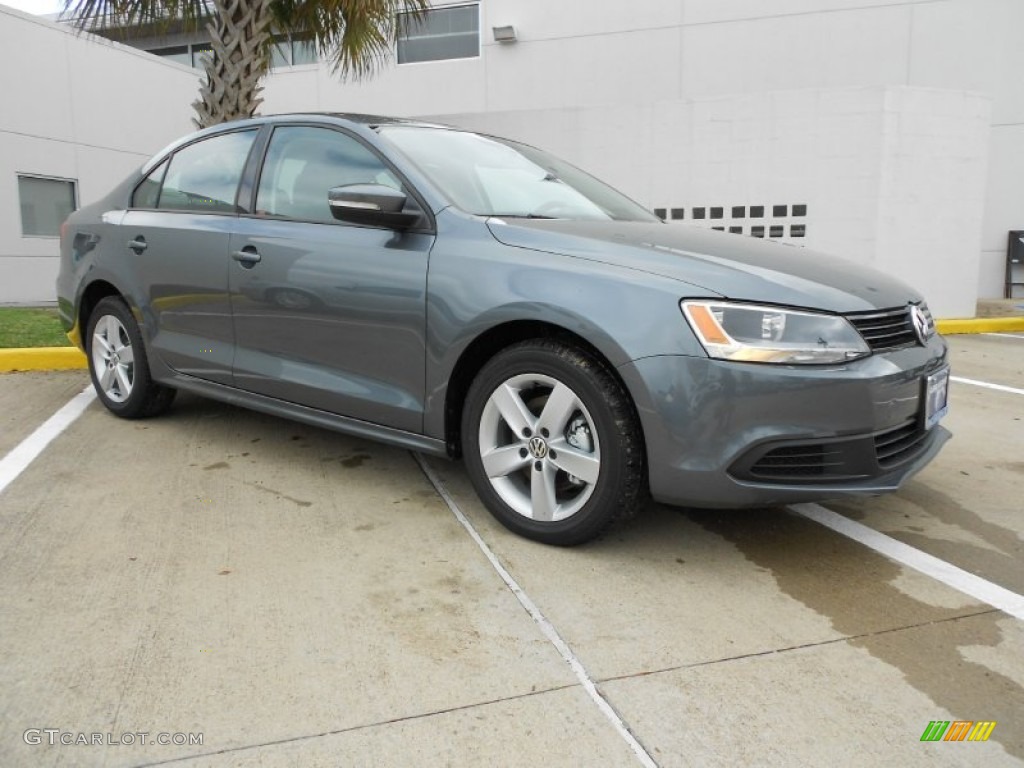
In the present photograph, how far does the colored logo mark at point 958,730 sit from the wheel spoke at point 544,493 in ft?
4.39

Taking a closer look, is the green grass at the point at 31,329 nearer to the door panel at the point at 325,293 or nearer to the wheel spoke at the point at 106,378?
the wheel spoke at the point at 106,378

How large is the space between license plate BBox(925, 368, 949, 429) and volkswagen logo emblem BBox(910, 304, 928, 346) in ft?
0.47

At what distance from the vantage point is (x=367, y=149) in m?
3.49

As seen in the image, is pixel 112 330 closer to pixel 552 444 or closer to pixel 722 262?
pixel 552 444

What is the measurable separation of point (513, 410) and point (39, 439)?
2.87 m

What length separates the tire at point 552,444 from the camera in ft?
8.96

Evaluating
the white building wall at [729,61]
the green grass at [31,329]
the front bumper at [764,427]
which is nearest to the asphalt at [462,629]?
the front bumper at [764,427]

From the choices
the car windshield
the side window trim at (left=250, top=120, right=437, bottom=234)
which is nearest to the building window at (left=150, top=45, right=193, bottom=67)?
the side window trim at (left=250, top=120, right=437, bottom=234)

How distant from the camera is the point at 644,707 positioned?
2.06m

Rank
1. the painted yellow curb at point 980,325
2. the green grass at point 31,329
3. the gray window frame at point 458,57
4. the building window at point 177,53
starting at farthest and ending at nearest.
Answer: the building window at point 177,53 < the gray window frame at point 458,57 < the painted yellow curb at point 980,325 < the green grass at point 31,329

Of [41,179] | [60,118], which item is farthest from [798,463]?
[60,118]

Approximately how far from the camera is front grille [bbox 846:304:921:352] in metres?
2.71

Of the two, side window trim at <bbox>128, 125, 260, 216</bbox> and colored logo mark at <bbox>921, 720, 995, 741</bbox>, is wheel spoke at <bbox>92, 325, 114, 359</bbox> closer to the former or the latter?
side window trim at <bbox>128, 125, 260, 216</bbox>

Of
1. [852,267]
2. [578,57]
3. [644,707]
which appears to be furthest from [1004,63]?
[644,707]
